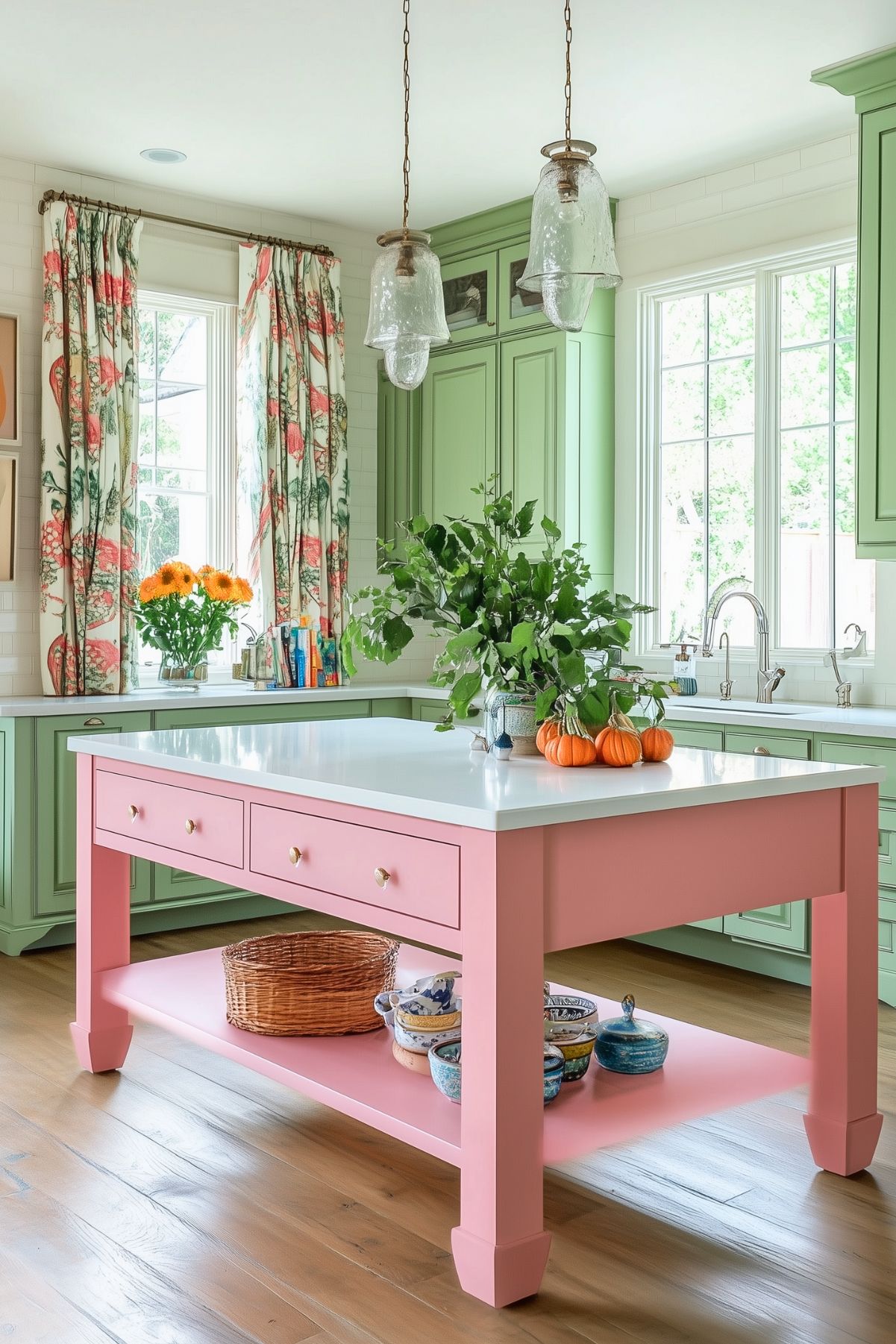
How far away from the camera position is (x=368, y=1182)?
257cm

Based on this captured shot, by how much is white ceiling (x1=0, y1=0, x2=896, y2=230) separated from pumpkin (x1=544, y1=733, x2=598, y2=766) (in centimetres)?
225

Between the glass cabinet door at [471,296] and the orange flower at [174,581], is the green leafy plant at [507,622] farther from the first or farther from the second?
the glass cabinet door at [471,296]

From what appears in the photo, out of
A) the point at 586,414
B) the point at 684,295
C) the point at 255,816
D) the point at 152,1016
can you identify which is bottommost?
the point at 152,1016

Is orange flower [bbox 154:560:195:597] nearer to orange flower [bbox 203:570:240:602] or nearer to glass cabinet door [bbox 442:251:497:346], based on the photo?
orange flower [bbox 203:570:240:602]

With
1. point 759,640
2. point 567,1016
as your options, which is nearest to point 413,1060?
point 567,1016

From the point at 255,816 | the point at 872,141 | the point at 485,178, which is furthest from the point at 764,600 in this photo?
the point at 255,816

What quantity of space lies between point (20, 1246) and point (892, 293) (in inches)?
136

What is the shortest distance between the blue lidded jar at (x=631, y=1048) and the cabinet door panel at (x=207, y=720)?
7.09 feet

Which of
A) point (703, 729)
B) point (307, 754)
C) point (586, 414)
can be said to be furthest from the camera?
point (586, 414)

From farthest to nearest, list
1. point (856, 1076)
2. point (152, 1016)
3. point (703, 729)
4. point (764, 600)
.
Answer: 1. point (764, 600)
2. point (703, 729)
3. point (152, 1016)
4. point (856, 1076)

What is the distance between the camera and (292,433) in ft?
18.0

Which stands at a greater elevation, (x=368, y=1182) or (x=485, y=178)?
(x=485, y=178)

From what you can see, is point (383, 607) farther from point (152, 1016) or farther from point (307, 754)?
point (152, 1016)

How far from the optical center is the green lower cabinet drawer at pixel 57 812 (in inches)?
A: 171
